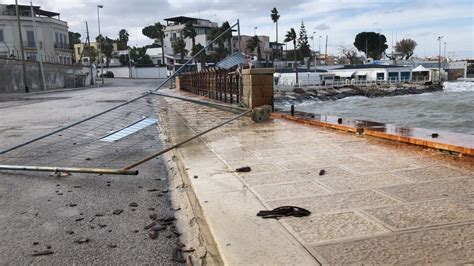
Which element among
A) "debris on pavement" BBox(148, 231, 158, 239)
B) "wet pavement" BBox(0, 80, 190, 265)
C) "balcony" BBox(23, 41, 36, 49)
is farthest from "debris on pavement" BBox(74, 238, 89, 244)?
"balcony" BBox(23, 41, 36, 49)

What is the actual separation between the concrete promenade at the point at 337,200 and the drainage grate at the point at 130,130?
3.52 metres

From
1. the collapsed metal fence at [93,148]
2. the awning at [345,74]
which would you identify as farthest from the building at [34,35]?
the collapsed metal fence at [93,148]

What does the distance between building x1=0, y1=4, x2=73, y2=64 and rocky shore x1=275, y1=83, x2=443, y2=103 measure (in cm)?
3547

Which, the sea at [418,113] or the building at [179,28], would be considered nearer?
the sea at [418,113]

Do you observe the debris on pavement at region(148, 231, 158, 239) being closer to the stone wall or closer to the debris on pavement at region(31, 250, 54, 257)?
the debris on pavement at region(31, 250, 54, 257)

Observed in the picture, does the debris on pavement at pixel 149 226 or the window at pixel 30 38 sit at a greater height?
the window at pixel 30 38

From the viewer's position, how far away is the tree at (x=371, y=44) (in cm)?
12306

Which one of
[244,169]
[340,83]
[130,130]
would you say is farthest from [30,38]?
[244,169]

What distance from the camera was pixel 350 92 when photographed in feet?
231

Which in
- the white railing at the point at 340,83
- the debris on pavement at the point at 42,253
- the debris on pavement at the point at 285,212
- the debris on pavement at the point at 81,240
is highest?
the debris on pavement at the point at 285,212

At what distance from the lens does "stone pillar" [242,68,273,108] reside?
12.2 metres

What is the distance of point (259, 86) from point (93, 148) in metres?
5.17

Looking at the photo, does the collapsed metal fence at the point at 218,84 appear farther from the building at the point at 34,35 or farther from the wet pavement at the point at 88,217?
the building at the point at 34,35

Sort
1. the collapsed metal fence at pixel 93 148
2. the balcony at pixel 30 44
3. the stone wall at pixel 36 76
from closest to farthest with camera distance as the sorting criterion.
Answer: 1. the collapsed metal fence at pixel 93 148
2. the stone wall at pixel 36 76
3. the balcony at pixel 30 44
